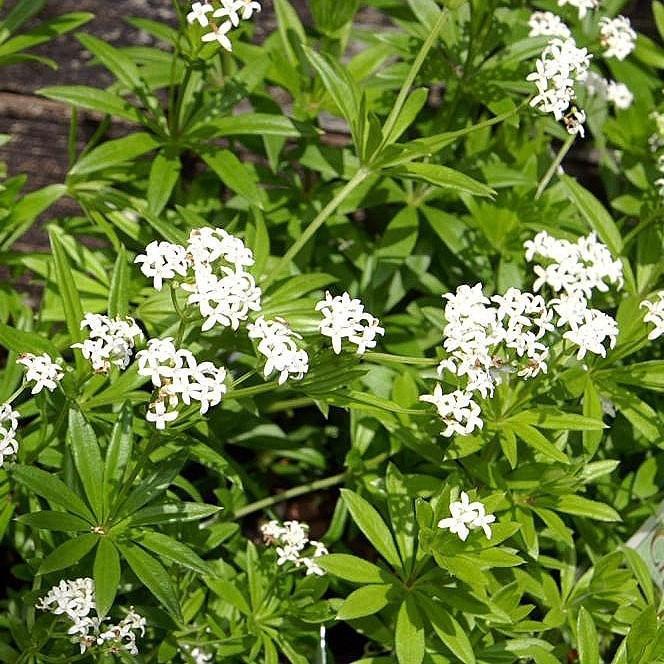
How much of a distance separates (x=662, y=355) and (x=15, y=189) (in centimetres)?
211

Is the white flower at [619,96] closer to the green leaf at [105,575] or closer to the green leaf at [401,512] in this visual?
the green leaf at [401,512]

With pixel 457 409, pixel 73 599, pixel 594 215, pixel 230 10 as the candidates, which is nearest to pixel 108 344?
pixel 73 599

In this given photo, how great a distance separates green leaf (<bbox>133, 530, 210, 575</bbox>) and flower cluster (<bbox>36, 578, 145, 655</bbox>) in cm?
15

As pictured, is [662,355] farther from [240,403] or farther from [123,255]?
[123,255]

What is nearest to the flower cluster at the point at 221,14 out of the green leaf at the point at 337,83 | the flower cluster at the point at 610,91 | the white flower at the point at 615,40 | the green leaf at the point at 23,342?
the green leaf at the point at 337,83

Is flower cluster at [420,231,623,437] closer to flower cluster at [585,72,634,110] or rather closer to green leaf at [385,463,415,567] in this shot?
green leaf at [385,463,415,567]

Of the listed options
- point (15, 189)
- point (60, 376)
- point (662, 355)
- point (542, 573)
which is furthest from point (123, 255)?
point (662, 355)

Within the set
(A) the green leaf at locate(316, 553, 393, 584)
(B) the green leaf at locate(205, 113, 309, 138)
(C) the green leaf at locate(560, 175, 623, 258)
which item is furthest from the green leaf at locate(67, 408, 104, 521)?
(C) the green leaf at locate(560, 175, 623, 258)

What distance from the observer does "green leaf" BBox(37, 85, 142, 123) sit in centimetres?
310

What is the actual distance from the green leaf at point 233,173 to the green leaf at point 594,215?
0.96 meters

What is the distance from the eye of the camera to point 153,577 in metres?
2.44

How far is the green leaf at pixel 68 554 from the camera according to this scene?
2.36 m

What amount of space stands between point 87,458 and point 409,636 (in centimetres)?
88

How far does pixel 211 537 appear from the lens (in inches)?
114
